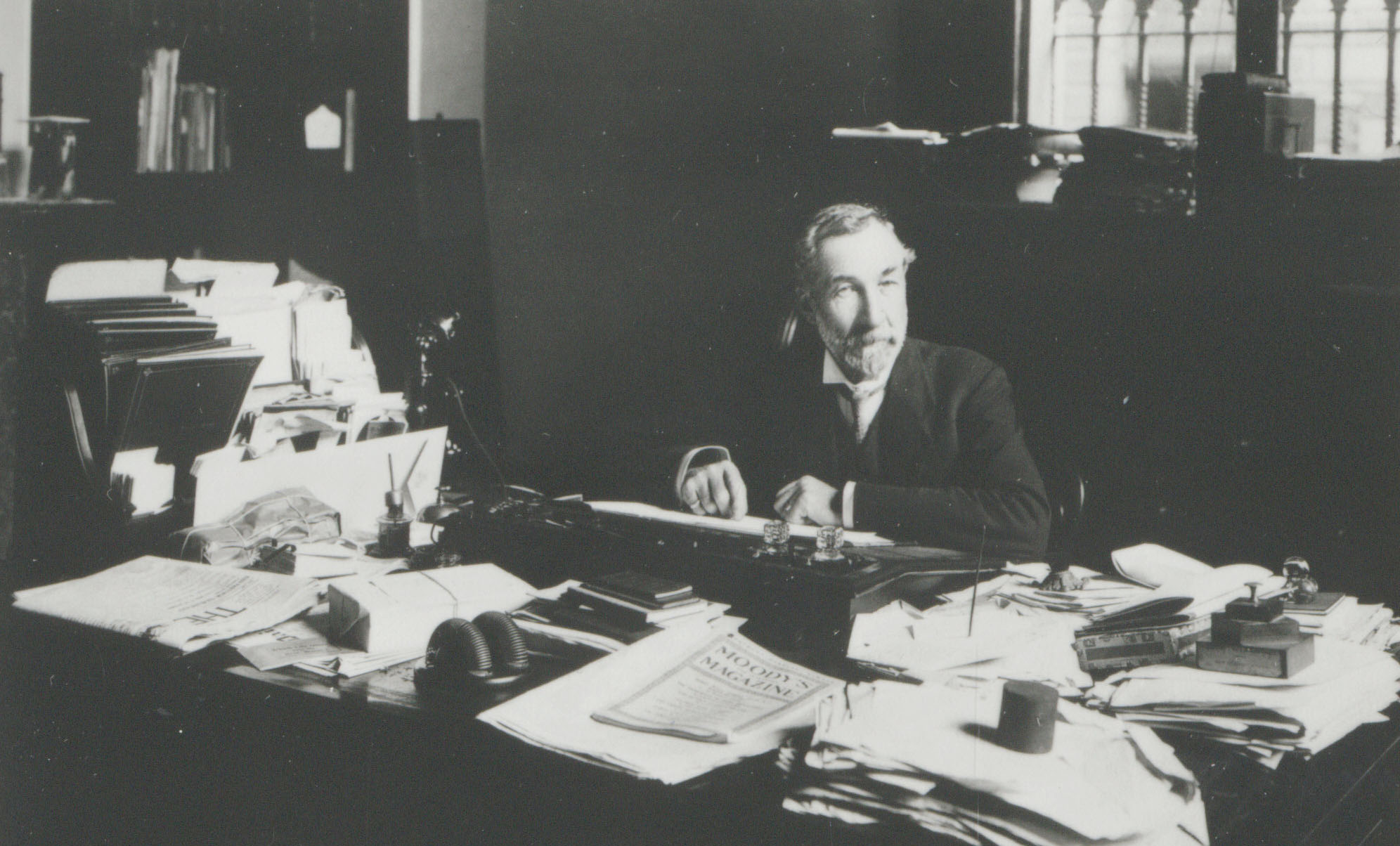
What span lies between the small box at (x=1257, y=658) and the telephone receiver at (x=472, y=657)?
A: 764 mm

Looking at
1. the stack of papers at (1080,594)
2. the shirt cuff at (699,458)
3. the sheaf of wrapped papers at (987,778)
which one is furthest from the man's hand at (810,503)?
the sheaf of wrapped papers at (987,778)

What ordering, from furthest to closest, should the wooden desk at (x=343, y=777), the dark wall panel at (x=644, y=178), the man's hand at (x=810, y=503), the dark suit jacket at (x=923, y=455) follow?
the dark wall panel at (x=644, y=178)
the man's hand at (x=810, y=503)
the dark suit jacket at (x=923, y=455)
the wooden desk at (x=343, y=777)

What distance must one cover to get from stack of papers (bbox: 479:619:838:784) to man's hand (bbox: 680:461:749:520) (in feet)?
2.78

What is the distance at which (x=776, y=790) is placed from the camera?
110 cm

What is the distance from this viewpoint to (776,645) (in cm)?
155

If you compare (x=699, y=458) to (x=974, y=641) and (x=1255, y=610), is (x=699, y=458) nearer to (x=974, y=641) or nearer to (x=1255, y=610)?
(x=974, y=641)

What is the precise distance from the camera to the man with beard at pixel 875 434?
2180 mm

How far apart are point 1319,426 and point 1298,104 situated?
0.58 meters

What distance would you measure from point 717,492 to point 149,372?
1.04 meters

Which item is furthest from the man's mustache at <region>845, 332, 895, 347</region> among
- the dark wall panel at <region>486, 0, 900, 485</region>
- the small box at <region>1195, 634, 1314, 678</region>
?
the small box at <region>1195, 634, 1314, 678</region>

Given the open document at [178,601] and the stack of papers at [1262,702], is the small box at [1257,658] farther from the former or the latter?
the open document at [178,601]

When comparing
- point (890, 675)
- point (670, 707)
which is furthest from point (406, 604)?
point (890, 675)

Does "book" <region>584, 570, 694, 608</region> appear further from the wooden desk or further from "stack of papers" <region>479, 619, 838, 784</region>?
the wooden desk

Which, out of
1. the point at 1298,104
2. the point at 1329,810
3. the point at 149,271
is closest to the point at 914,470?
the point at 1298,104
